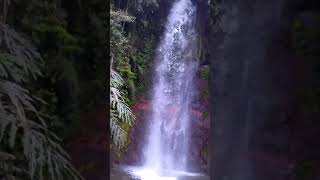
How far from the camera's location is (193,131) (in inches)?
216

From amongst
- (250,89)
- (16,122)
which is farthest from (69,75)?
(250,89)

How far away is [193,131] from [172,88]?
29.8 inches

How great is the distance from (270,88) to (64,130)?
2.84 feet

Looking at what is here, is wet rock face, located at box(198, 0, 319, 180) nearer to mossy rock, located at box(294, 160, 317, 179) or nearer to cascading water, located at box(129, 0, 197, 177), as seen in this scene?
mossy rock, located at box(294, 160, 317, 179)

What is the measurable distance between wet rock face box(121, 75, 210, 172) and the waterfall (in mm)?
84

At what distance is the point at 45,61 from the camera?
1.68 meters

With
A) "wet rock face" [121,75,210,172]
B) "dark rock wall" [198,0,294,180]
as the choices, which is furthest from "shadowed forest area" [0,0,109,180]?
"wet rock face" [121,75,210,172]

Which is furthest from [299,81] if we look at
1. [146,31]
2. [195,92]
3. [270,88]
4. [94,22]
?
[146,31]

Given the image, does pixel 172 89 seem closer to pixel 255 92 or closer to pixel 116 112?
pixel 116 112

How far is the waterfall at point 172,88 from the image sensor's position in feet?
18.7

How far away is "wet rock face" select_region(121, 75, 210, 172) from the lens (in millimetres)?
5352

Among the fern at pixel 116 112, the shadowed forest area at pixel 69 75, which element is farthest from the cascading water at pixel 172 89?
the shadowed forest area at pixel 69 75

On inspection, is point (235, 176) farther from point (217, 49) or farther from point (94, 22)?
point (94, 22)

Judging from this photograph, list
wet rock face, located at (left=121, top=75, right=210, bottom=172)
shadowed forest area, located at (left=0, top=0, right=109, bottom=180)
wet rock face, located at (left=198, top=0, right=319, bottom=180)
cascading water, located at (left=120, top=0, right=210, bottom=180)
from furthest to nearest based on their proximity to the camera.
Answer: cascading water, located at (left=120, top=0, right=210, bottom=180)
wet rock face, located at (left=121, top=75, right=210, bottom=172)
wet rock face, located at (left=198, top=0, right=319, bottom=180)
shadowed forest area, located at (left=0, top=0, right=109, bottom=180)
